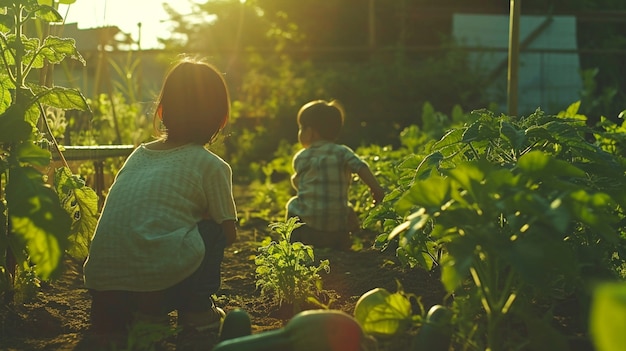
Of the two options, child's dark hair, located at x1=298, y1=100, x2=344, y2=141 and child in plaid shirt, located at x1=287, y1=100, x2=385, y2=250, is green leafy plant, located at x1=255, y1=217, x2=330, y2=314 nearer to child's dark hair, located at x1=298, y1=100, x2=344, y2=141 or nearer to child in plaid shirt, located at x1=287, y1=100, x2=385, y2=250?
child in plaid shirt, located at x1=287, y1=100, x2=385, y2=250

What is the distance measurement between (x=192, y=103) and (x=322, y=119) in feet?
7.67

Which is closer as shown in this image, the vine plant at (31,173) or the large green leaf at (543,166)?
the large green leaf at (543,166)

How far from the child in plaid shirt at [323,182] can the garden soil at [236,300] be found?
46 cm

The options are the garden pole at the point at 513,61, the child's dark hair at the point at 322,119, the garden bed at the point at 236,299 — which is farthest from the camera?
the child's dark hair at the point at 322,119

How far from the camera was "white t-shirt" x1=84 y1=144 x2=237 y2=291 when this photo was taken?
2.94 meters

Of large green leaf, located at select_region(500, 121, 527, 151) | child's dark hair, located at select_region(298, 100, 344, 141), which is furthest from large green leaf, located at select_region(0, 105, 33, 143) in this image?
child's dark hair, located at select_region(298, 100, 344, 141)

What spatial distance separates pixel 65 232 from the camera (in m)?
2.49

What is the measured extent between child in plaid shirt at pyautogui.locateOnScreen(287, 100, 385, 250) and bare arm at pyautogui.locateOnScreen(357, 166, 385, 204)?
4.8 inches

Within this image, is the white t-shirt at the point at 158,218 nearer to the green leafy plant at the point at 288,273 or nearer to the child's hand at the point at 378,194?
the green leafy plant at the point at 288,273

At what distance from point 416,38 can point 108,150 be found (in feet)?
43.3

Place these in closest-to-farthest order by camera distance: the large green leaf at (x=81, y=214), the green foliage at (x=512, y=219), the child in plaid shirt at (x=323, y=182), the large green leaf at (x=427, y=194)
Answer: the green foliage at (x=512, y=219) → the large green leaf at (x=427, y=194) → the large green leaf at (x=81, y=214) → the child in plaid shirt at (x=323, y=182)

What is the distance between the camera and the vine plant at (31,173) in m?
2.40

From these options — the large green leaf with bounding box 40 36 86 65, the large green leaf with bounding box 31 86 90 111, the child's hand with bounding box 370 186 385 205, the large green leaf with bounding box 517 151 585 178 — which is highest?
the large green leaf with bounding box 40 36 86 65

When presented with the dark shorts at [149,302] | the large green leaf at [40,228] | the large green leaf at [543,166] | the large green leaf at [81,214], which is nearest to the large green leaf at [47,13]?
the large green leaf at [81,214]
